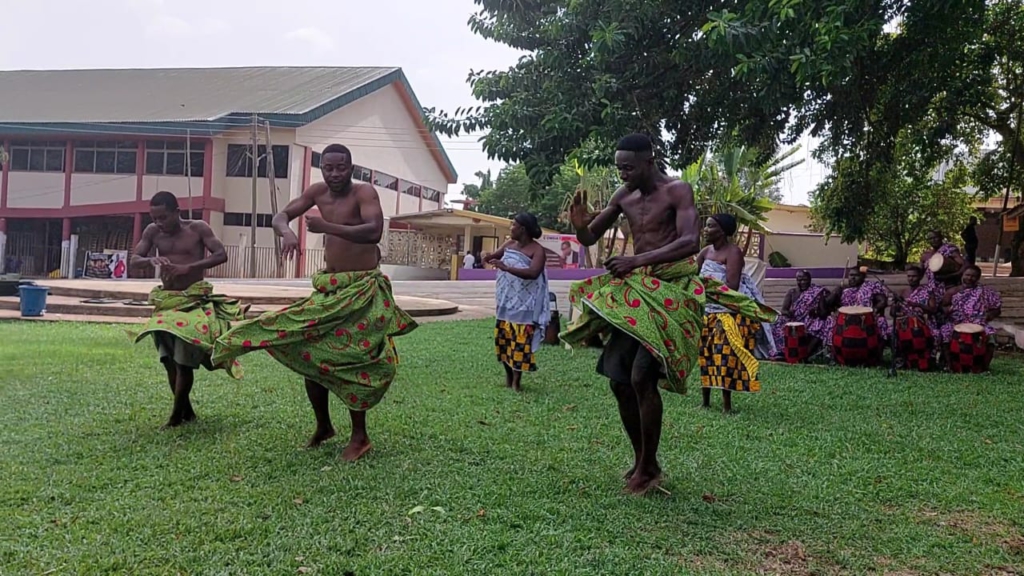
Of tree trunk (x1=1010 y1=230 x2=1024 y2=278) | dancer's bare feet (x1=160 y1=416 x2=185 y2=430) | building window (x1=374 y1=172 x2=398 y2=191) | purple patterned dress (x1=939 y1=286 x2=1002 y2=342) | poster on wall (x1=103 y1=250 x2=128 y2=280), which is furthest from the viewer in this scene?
building window (x1=374 y1=172 x2=398 y2=191)

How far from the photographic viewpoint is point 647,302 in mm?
3803

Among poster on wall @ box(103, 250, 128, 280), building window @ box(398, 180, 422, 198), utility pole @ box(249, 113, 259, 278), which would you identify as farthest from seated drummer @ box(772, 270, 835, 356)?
building window @ box(398, 180, 422, 198)

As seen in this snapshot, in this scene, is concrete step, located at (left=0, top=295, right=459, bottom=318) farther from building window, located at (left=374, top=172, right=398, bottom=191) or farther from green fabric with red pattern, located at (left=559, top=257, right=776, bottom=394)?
building window, located at (left=374, top=172, right=398, bottom=191)

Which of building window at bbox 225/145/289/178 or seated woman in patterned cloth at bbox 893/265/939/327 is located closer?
seated woman in patterned cloth at bbox 893/265/939/327

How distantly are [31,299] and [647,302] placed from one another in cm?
1258

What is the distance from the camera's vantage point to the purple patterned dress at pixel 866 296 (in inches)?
380

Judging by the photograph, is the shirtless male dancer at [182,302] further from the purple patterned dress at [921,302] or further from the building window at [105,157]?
the building window at [105,157]

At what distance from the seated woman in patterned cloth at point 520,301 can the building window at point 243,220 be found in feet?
67.8

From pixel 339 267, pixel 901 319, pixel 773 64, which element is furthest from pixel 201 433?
pixel 901 319

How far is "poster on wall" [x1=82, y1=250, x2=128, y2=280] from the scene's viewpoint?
25.7m

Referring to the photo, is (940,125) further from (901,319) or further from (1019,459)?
(1019,459)

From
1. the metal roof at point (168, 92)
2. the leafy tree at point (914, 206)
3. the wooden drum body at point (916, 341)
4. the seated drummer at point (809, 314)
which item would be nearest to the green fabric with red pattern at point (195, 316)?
the seated drummer at point (809, 314)

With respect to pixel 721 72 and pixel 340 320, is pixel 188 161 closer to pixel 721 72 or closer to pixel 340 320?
pixel 721 72

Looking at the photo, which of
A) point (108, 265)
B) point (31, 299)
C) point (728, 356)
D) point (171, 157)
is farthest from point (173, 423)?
point (171, 157)
